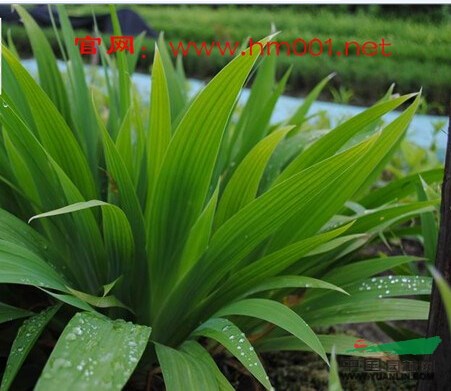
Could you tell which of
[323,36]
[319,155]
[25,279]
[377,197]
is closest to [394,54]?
[323,36]

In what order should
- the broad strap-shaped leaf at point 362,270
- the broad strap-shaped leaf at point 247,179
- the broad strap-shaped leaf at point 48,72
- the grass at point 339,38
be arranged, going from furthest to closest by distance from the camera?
the grass at point 339,38, the broad strap-shaped leaf at point 48,72, the broad strap-shaped leaf at point 362,270, the broad strap-shaped leaf at point 247,179

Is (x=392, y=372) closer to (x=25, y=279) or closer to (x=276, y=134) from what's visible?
(x=276, y=134)

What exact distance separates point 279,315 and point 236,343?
3.0 inches

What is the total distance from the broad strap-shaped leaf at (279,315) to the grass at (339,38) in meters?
2.15

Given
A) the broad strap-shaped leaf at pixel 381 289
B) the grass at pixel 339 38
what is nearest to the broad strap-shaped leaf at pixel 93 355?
the broad strap-shaped leaf at pixel 381 289

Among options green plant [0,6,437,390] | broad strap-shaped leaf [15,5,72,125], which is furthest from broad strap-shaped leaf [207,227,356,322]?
broad strap-shaped leaf [15,5,72,125]

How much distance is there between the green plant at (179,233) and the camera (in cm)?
101

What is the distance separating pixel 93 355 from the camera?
842 millimetres

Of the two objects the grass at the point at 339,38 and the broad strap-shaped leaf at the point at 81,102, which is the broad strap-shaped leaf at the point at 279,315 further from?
the grass at the point at 339,38

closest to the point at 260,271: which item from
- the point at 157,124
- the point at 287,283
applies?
the point at 287,283

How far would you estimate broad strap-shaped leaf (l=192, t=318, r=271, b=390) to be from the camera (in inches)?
35.8

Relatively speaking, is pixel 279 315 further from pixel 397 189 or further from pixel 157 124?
Answer: pixel 397 189

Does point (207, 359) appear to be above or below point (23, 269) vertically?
below

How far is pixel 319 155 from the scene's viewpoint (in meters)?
1.26
